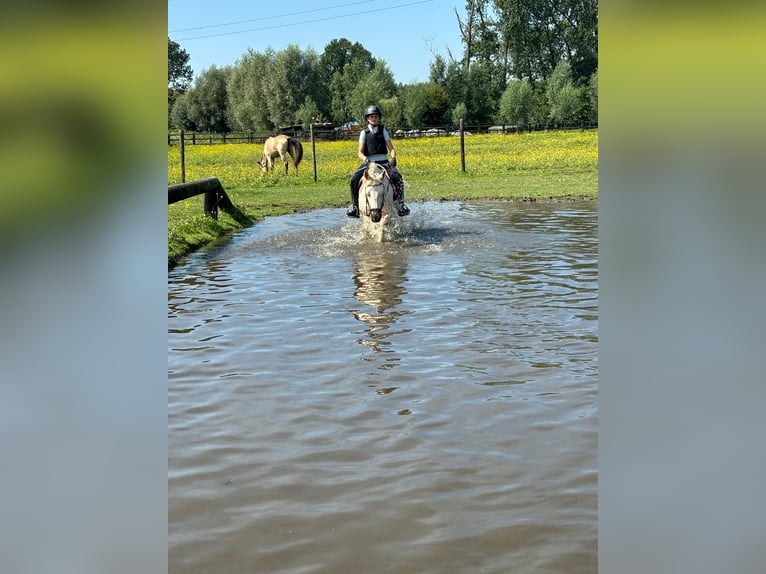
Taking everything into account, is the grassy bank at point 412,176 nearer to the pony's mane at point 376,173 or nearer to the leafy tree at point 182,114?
the pony's mane at point 376,173

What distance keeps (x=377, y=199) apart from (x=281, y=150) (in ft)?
55.9

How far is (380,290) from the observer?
911 centimetres

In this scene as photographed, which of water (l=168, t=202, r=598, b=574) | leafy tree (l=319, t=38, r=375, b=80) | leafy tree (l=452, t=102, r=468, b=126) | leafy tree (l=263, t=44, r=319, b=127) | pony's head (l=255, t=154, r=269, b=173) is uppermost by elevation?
leafy tree (l=319, t=38, r=375, b=80)

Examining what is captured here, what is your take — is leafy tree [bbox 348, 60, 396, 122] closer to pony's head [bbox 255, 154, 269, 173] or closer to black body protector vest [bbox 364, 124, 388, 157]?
pony's head [bbox 255, 154, 269, 173]

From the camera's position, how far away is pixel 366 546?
3361 millimetres

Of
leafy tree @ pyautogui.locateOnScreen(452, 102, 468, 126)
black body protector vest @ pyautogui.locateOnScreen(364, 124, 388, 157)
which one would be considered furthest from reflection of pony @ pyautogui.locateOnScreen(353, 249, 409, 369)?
leafy tree @ pyautogui.locateOnScreen(452, 102, 468, 126)

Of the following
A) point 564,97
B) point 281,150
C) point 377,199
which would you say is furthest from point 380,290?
point 564,97

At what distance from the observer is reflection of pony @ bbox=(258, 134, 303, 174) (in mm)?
28516

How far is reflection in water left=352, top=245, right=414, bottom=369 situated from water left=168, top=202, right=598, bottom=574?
0.04 metres

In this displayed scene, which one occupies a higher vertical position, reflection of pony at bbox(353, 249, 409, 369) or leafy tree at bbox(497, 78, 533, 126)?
leafy tree at bbox(497, 78, 533, 126)

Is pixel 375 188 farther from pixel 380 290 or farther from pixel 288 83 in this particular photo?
pixel 288 83
